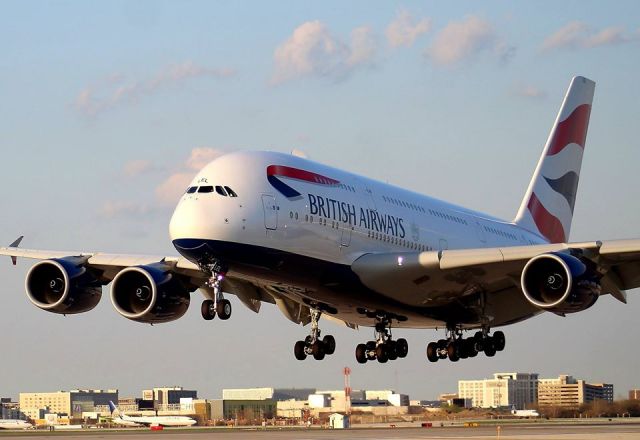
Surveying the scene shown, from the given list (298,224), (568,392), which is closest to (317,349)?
(298,224)

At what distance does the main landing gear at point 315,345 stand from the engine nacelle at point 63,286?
22.8ft

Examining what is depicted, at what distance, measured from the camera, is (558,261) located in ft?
107

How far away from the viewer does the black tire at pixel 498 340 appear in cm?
4119

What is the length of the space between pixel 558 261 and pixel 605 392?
46.0 metres

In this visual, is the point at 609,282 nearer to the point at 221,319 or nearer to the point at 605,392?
the point at 221,319

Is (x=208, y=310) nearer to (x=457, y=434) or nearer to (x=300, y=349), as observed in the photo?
(x=300, y=349)

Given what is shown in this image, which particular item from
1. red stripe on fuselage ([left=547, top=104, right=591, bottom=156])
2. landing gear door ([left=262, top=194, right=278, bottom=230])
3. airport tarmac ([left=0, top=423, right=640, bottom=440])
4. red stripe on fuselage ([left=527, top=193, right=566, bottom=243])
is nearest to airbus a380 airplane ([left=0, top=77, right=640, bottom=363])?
landing gear door ([left=262, top=194, right=278, bottom=230])

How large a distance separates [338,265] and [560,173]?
19.1 meters

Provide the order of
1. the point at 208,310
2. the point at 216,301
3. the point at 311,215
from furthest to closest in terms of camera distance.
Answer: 1. the point at 311,215
2. the point at 208,310
3. the point at 216,301

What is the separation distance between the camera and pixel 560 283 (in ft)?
109

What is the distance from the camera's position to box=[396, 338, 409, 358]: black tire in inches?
1569

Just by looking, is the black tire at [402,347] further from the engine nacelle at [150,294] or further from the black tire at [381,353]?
the engine nacelle at [150,294]

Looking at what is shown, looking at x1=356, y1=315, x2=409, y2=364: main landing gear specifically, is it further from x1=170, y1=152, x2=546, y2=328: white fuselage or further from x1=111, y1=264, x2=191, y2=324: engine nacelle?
x1=111, y1=264, x2=191, y2=324: engine nacelle

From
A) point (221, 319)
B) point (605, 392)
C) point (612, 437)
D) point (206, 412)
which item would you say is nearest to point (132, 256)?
point (221, 319)
